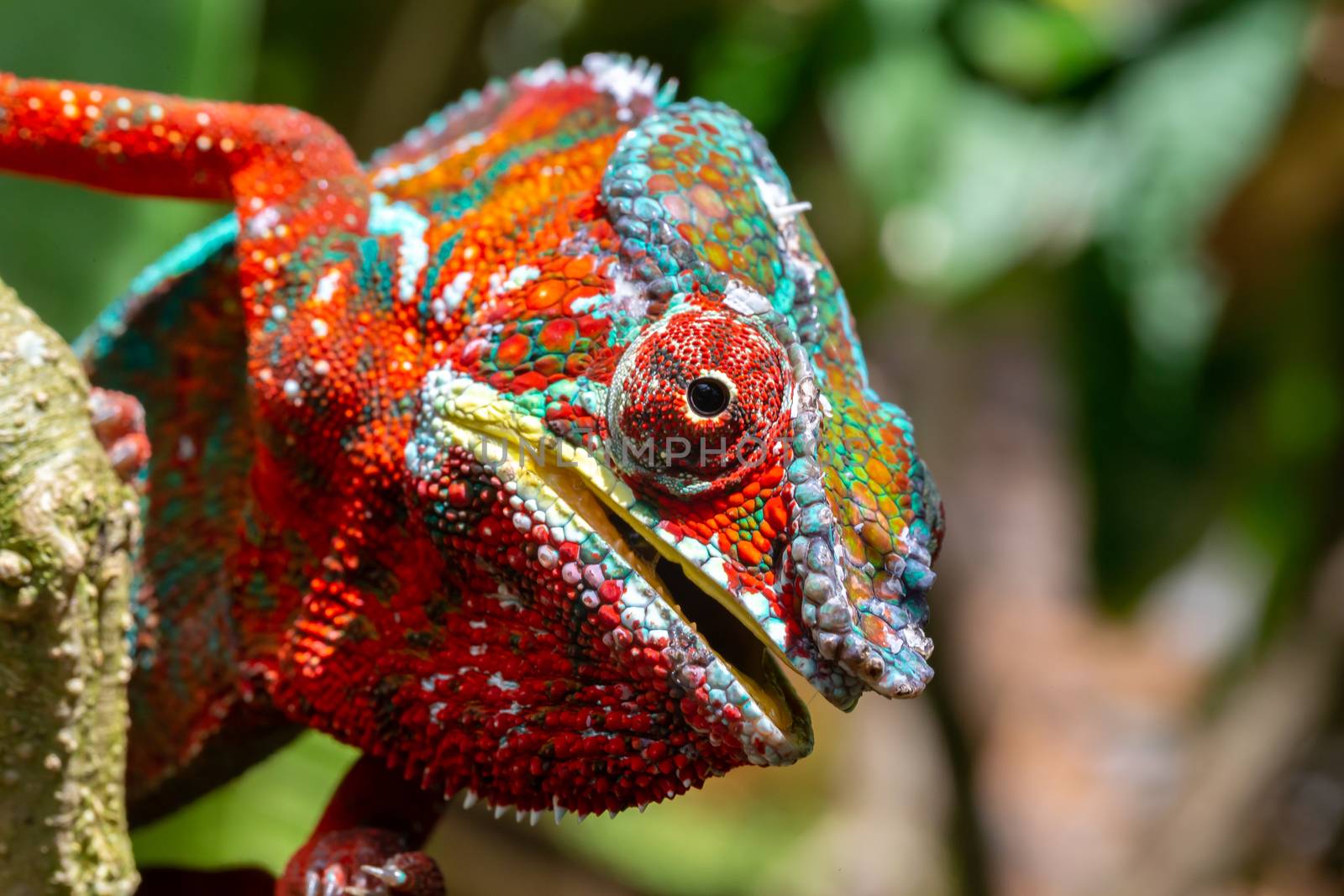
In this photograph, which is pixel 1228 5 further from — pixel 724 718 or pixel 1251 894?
pixel 724 718

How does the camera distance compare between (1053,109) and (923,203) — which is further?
(1053,109)

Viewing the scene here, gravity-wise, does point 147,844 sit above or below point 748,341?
below

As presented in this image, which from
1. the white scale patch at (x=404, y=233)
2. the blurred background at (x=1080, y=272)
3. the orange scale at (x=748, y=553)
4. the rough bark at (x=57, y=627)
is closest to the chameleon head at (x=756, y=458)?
the orange scale at (x=748, y=553)

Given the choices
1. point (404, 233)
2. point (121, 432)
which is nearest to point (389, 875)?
point (121, 432)

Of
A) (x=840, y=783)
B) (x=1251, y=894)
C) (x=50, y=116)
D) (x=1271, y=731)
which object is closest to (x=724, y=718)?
(x=50, y=116)

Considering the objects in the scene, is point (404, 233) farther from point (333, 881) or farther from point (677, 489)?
point (333, 881)

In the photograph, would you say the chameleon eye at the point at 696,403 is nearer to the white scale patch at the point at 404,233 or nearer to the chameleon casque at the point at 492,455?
the chameleon casque at the point at 492,455

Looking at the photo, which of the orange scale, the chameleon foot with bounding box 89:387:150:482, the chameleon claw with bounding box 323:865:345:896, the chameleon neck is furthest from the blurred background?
the orange scale
